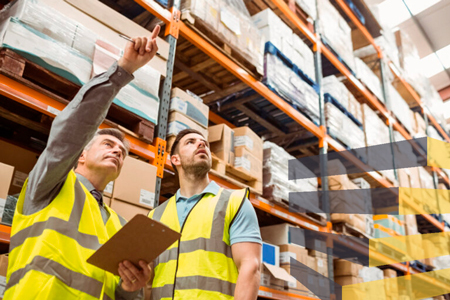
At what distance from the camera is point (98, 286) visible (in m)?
1.70

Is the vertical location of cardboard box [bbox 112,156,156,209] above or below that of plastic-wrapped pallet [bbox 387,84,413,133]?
below

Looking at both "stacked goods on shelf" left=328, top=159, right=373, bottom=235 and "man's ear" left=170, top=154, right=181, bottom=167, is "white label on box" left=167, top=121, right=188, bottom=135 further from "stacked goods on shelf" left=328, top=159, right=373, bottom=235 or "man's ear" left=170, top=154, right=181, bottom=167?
"stacked goods on shelf" left=328, top=159, right=373, bottom=235

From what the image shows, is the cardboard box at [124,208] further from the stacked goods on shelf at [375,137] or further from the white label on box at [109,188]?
the stacked goods on shelf at [375,137]

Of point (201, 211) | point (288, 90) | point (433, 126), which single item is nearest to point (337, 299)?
point (288, 90)

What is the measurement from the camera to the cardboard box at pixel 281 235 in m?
4.60

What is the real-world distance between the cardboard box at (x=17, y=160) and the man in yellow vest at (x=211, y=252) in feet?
3.82

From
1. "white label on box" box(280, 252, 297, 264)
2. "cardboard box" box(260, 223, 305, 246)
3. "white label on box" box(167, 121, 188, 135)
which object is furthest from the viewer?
"cardboard box" box(260, 223, 305, 246)

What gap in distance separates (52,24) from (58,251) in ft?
5.29

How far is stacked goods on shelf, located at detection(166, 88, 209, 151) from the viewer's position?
339cm

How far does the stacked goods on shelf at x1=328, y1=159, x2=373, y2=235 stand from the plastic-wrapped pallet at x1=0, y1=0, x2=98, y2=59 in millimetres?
3941

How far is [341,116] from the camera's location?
19.8 feet

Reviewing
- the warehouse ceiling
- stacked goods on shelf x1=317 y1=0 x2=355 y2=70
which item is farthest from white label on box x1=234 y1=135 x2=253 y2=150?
the warehouse ceiling

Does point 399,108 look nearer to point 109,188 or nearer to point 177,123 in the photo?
point 177,123

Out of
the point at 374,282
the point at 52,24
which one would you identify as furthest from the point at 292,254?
the point at 52,24
